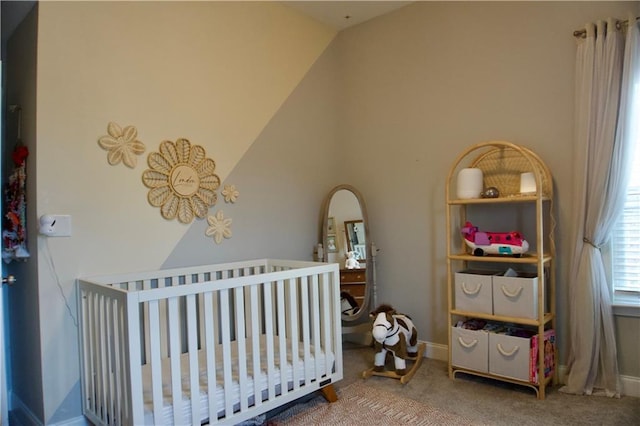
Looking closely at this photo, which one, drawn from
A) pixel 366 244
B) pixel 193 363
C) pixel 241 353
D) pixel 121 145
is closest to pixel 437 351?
pixel 366 244

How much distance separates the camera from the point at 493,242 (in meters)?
2.54

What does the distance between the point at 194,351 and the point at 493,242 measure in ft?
5.89

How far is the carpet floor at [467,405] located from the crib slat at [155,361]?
68cm

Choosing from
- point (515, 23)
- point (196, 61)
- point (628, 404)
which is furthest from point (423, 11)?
point (628, 404)

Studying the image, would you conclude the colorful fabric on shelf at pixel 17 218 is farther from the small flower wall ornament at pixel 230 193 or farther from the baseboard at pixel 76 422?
the small flower wall ornament at pixel 230 193

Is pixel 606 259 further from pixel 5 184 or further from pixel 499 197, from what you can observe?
pixel 5 184

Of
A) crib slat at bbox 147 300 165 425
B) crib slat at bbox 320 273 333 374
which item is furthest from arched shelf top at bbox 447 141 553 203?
crib slat at bbox 147 300 165 425

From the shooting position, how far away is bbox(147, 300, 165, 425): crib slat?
5.44 feet

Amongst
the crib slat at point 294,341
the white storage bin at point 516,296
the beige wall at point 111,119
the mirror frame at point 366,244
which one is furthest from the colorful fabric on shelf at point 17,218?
the white storage bin at point 516,296

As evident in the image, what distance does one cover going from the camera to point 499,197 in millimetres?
2553

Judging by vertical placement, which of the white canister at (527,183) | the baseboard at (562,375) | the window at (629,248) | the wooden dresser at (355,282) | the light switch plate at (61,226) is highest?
the white canister at (527,183)

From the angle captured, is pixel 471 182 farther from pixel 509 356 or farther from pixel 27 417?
pixel 27 417

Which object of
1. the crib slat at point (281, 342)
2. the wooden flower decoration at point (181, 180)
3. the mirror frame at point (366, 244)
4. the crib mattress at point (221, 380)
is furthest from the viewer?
the mirror frame at point (366, 244)

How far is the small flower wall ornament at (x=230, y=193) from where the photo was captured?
9.04 feet
